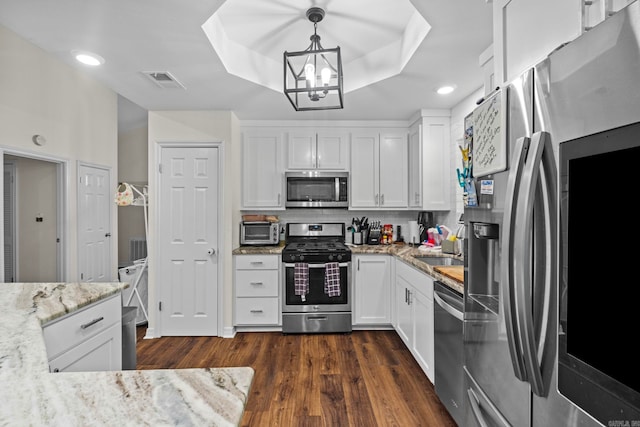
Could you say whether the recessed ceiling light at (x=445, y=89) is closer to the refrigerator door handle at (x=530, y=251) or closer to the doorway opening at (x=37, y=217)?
the refrigerator door handle at (x=530, y=251)

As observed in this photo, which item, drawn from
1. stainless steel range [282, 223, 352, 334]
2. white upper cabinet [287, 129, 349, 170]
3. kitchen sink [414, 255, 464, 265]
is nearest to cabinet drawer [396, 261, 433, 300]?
kitchen sink [414, 255, 464, 265]

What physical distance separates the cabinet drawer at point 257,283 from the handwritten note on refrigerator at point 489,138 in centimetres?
264

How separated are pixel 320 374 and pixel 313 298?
928 mm

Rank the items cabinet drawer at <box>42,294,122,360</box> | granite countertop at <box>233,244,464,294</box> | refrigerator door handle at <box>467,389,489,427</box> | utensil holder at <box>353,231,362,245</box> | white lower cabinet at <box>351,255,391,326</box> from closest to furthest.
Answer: refrigerator door handle at <box>467,389,489,427</box>
cabinet drawer at <box>42,294,122,360</box>
granite countertop at <box>233,244,464,294</box>
white lower cabinet at <box>351,255,391,326</box>
utensil holder at <box>353,231,362,245</box>

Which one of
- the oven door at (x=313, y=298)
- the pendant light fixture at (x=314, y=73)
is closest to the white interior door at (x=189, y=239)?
the oven door at (x=313, y=298)

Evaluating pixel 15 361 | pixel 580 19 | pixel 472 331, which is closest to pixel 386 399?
pixel 472 331

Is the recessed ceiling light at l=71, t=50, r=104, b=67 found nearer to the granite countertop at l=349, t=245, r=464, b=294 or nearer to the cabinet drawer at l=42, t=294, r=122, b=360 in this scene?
the cabinet drawer at l=42, t=294, r=122, b=360

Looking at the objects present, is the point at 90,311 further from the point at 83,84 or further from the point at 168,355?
the point at 83,84

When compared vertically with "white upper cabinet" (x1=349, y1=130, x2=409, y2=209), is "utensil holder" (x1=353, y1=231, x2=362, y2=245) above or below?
below

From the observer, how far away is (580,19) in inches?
32.2

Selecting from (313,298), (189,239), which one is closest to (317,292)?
(313,298)

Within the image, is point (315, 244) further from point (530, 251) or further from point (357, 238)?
point (530, 251)

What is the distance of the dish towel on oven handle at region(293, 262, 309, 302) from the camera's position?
3363mm

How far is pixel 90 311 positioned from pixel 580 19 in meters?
2.12
